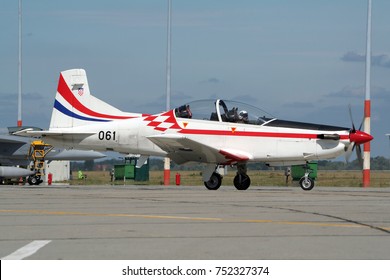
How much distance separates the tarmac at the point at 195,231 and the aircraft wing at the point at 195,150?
720cm

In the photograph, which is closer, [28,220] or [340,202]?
[28,220]

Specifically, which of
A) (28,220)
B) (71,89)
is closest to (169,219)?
(28,220)

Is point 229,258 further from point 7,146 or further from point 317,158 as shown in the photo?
point 7,146

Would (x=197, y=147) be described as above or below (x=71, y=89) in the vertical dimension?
below

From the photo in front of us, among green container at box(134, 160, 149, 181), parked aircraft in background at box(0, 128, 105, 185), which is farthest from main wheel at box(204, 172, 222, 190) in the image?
green container at box(134, 160, 149, 181)

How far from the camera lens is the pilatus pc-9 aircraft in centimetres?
2259

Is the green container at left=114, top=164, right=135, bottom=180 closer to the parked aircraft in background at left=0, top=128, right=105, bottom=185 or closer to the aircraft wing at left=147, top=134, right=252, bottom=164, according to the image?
the parked aircraft in background at left=0, top=128, right=105, bottom=185

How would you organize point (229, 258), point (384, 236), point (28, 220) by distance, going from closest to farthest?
point (229, 258) < point (384, 236) < point (28, 220)

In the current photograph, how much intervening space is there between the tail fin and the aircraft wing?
2.04 meters

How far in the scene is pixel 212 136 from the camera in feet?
76.6

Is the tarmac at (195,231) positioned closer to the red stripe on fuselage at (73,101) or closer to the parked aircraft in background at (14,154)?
the red stripe on fuselage at (73,101)

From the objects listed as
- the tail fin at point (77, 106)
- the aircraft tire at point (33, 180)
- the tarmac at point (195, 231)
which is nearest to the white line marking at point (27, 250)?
the tarmac at point (195, 231)

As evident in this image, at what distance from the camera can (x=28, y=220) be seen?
12086 mm
